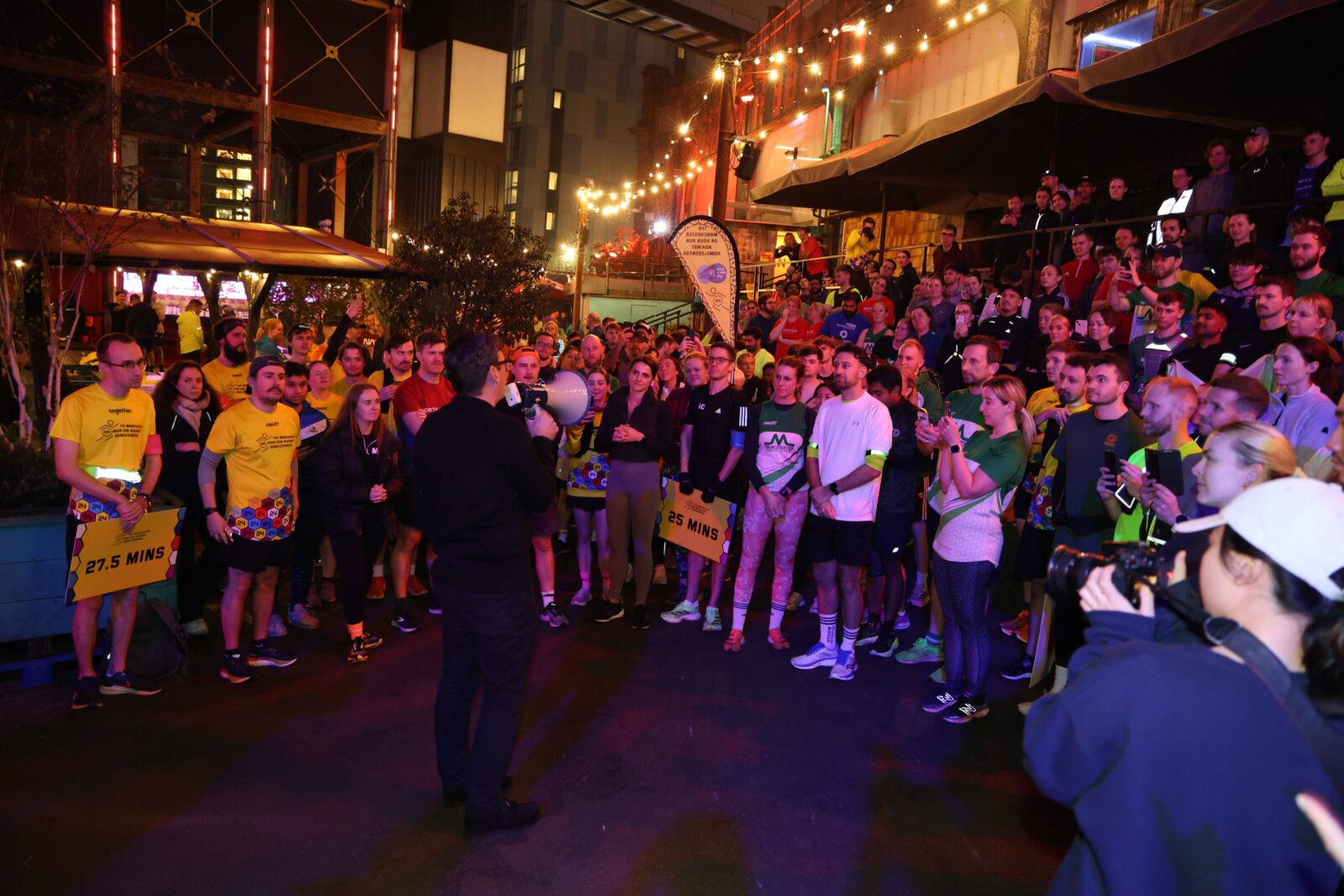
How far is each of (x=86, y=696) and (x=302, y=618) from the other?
152 centimetres

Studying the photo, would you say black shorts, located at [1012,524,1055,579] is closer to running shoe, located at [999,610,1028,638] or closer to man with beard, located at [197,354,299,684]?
running shoe, located at [999,610,1028,638]

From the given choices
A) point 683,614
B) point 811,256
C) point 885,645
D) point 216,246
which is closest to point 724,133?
point 811,256

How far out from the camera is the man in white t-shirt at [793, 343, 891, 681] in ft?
17.7

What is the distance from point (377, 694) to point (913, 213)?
1556 cm

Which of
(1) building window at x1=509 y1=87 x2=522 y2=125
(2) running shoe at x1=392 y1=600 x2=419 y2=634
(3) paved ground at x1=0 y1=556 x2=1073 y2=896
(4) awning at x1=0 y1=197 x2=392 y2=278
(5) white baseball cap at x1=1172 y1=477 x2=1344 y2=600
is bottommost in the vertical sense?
(3) paved ground at x1=0 y1=556 x2=1073 y2=896

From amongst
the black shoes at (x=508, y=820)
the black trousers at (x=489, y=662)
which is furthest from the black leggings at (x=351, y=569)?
the black shoes at (x=508, y=820)

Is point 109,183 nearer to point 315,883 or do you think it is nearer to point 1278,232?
point 315,883

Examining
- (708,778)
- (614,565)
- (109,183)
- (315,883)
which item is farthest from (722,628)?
(109,183)

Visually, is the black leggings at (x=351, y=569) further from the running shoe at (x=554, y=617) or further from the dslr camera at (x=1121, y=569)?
the dslr camera at (x=1121, y=569)

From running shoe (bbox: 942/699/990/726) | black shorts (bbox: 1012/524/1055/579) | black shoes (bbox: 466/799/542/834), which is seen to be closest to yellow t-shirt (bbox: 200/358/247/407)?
black shoes (bbox: 466/799/542/834)

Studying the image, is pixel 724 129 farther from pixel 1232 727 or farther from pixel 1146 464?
pixel 1232 727

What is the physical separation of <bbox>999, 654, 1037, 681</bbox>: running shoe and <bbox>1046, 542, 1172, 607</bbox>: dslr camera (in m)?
3.95

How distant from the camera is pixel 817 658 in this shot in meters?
5.75

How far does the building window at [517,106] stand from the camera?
39.5 metres
